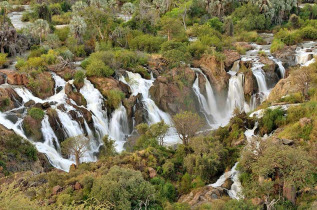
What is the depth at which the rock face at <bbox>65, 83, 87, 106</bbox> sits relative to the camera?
109ft

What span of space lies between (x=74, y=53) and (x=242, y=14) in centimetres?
3291

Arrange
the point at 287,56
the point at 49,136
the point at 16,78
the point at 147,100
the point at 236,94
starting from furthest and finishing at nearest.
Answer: the point at 287,56, the point at 236,94, the point at 147,100, the point at 16,78, the point at 49,136

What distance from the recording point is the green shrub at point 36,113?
29330mm

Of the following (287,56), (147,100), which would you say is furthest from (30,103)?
(287,56)

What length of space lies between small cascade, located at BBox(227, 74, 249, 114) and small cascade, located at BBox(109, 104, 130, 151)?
12314 mm

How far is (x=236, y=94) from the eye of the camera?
40.1 m

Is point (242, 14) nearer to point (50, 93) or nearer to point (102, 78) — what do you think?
point (102, 78)

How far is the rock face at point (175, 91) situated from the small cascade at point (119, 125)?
4148 mm

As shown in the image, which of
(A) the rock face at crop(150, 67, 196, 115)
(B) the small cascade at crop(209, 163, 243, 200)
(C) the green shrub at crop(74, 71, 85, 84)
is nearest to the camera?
(B) the small cascade at crop(209, 163, 243, 200)

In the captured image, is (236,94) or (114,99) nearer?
(114,99)

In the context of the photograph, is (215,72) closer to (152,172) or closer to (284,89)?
(284,89)

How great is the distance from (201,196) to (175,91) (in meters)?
20.1

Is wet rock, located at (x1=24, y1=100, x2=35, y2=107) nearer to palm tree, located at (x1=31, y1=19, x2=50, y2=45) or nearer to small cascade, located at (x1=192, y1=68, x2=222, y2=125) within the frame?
small cascade, located at (x1=192, y1=68, x2=222, y2=125)

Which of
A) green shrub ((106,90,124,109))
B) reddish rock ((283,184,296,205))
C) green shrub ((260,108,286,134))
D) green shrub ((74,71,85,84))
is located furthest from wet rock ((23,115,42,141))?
reddish rock ((283,184,296,205))
